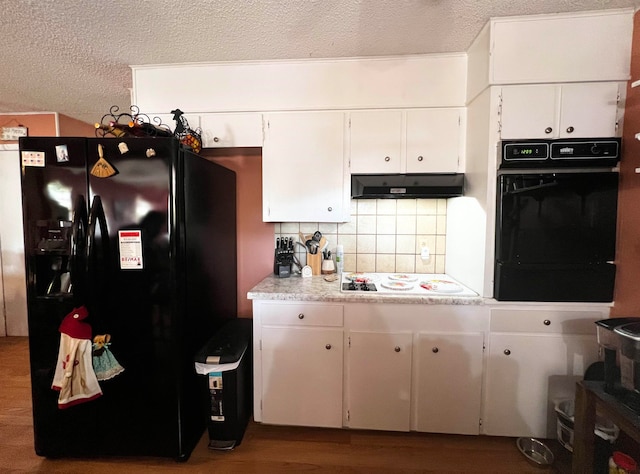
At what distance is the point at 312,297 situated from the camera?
5.74ft

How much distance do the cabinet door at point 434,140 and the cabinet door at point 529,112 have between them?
1.07 feet

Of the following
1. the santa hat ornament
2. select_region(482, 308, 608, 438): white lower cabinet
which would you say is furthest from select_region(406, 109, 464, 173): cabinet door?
the santa hat ornament

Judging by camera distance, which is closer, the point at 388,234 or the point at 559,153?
the point at 559,153

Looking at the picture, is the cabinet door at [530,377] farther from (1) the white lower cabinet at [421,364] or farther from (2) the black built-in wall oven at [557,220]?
(2) the black built-in wall oven at [557,220]

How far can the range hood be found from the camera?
190 centimetres

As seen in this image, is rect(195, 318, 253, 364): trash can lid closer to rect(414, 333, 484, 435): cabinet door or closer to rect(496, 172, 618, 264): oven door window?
rect(414, 333, 484, 435): cabinet door

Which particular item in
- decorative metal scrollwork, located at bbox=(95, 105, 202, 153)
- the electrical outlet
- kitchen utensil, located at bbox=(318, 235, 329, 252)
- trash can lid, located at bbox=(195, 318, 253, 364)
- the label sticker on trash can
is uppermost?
decorative metal scrollwork, located at bbox=(95, 105, 202, 153)

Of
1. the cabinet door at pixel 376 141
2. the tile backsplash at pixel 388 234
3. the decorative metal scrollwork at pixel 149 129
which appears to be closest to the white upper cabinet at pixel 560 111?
the cabinet door at pixel 376 141

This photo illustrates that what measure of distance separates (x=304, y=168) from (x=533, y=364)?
1894 mm

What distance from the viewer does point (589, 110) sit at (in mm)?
1594

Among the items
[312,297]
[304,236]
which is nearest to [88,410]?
[312,297]

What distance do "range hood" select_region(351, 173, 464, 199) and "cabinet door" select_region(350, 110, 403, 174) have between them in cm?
8

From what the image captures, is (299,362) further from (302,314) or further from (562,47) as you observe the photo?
(562,47)

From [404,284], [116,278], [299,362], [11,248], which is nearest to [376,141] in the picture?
[404,284]
